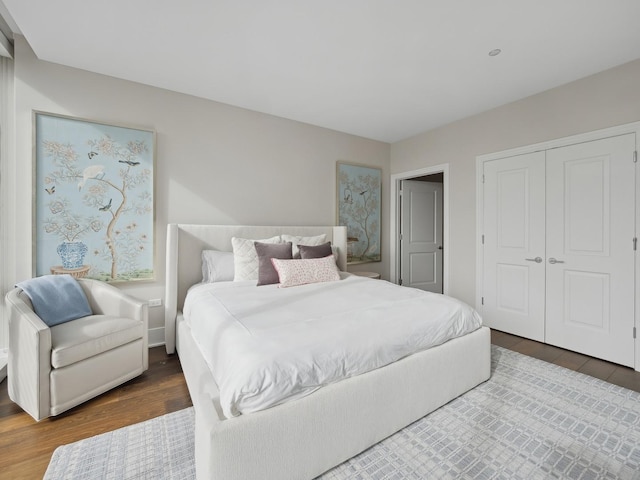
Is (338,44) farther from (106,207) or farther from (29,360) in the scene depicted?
(29,360)

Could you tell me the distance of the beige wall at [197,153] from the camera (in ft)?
7.90

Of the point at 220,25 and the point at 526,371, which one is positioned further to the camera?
the point at 526,371

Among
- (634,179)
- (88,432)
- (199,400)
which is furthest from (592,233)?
(88,432)

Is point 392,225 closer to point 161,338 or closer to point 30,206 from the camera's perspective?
point 161,338

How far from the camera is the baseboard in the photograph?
2.92 m

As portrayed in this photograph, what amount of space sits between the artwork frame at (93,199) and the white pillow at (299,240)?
1.37 meters

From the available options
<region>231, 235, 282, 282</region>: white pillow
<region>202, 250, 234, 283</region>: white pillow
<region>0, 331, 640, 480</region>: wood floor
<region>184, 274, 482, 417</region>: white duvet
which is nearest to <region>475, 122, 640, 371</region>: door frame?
<region>0, 331, 640, 480</region>: wood floor

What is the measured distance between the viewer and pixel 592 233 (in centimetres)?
266

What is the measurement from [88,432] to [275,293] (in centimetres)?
135

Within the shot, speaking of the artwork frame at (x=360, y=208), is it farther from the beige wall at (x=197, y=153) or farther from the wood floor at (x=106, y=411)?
the wood floor at (x=106, y=411)

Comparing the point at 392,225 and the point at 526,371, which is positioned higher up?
the point at 392,225

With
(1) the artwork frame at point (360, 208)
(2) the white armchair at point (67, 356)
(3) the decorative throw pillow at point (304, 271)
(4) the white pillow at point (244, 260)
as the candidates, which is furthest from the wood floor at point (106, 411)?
(1) the artwork frame at point (360, 208)

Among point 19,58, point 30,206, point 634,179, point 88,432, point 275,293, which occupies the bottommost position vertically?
point 88,432

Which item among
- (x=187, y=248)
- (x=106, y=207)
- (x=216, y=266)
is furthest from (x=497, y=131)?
(x=106, y=207)
